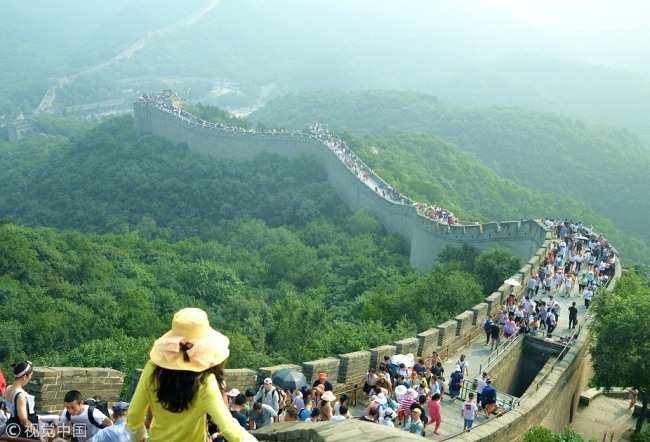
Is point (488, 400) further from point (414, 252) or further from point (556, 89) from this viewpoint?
point (556, 89)

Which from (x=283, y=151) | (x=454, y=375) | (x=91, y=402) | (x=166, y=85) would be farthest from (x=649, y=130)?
(x=91, y=402)

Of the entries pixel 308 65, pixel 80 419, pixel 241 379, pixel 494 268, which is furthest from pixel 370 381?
pixel 308 65

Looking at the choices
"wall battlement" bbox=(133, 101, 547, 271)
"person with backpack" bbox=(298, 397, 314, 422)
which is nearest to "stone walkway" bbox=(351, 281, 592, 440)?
"person with backpack" bbox=(298, 397, 314, 422)

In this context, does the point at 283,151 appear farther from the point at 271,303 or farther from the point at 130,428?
the point at 130,428

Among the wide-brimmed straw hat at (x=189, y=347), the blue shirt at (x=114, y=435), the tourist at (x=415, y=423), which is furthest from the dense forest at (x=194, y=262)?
the wide-brimmed straw hat at (x=189, y=347)

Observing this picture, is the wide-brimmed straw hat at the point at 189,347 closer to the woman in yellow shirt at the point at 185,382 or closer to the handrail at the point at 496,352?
the woman in yellow shirt at the point at 185,382

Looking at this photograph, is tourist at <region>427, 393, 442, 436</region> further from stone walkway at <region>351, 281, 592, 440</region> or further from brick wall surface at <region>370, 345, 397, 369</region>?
brick wall surface at <region>370, 345, 397, 369</region>

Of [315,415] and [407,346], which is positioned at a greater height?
[315,415]
